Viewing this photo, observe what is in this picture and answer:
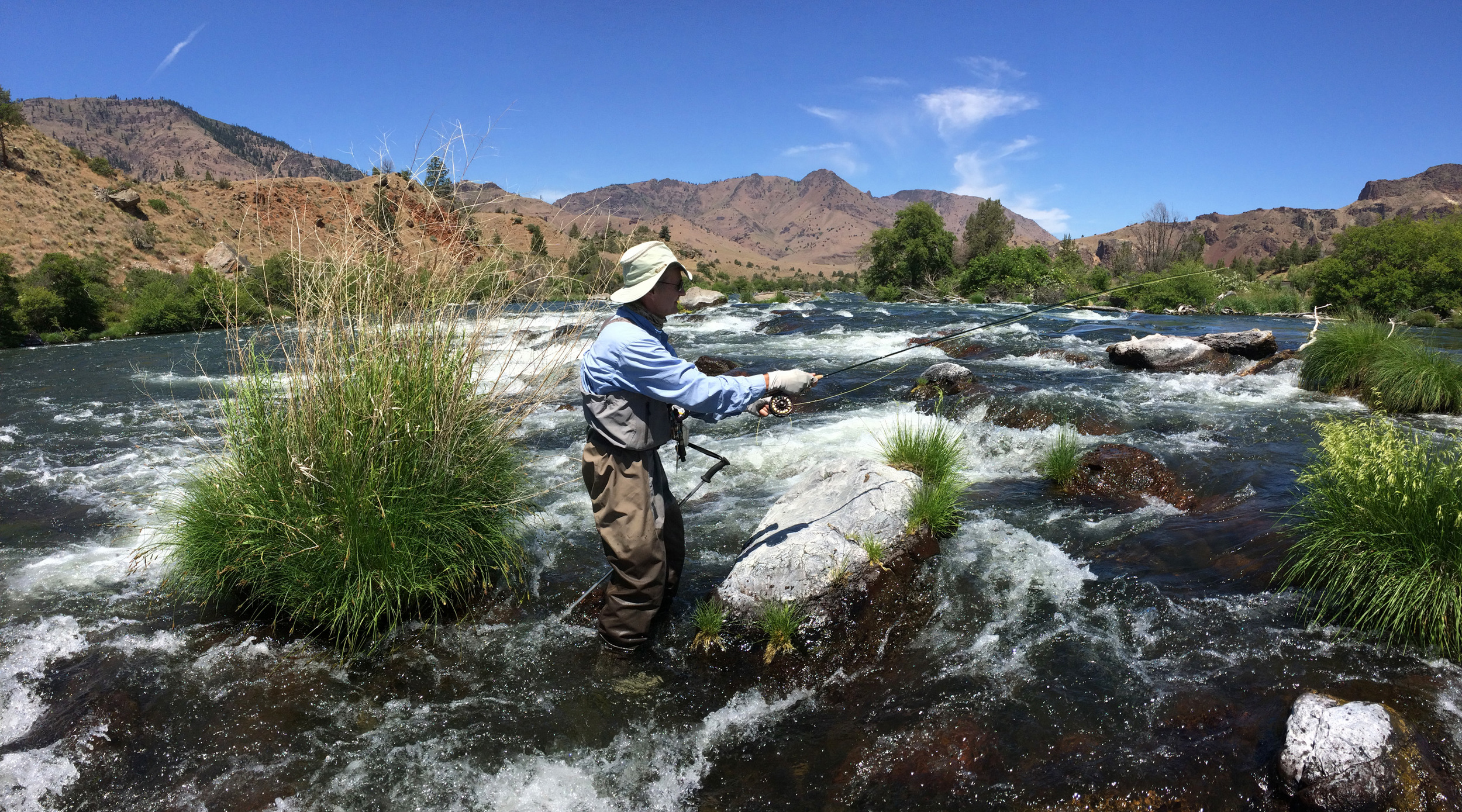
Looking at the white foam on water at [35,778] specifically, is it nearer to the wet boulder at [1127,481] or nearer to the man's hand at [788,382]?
the man's hand at [788,382]

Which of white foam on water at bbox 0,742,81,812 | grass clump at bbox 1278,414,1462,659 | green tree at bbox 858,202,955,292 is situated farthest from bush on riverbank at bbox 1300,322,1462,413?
green tree at bbox 858,202,955,292

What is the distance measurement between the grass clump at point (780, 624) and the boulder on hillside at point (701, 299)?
2704 centimetres

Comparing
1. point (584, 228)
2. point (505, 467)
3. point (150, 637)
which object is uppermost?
point (584, 228)

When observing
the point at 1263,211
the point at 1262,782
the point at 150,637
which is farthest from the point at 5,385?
the point at 1263,211

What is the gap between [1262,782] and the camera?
9.50ft

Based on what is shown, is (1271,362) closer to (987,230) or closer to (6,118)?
(987,230)

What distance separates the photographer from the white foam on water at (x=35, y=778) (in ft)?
9.74

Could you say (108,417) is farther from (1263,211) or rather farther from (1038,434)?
(1263,211)

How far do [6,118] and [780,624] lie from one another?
7622cm

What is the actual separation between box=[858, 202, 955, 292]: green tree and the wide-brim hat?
4665cm

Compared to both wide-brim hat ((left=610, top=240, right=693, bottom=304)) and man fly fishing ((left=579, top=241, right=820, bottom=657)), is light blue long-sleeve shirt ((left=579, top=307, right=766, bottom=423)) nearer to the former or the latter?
man fly fishing ((left=579, top=241, right=820, bottom=657))

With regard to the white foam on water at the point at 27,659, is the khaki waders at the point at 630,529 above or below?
above

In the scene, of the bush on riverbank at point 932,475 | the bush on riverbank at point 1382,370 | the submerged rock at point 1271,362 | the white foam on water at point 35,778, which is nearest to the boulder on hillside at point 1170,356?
the submerged rock at point 1271,362

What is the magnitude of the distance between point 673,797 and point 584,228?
13.0 ft
